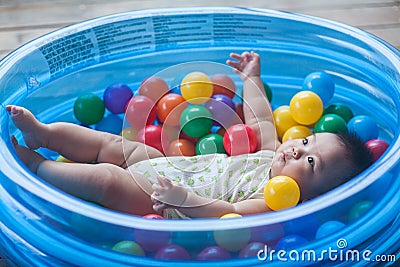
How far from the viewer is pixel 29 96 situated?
1363 millimetres

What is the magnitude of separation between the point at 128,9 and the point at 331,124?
3.41 feet

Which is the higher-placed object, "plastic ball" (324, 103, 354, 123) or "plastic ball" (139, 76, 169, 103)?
"plastic ball" (139, 76, 169, 103)

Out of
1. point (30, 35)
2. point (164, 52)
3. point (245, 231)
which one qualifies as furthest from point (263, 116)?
point (30, 35)

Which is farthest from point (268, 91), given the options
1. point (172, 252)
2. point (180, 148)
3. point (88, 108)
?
point (172, 252)

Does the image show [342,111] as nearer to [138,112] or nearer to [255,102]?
[255,102]

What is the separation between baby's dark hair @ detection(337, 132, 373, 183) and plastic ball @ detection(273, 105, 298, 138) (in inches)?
9.9

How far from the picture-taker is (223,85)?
57.9 inches

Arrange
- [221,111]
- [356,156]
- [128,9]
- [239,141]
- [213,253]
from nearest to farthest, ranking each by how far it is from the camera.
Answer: [213,253] → [356,156] → [239,141] → [221,111] → [128,9]

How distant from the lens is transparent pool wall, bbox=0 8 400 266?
3.09 ft

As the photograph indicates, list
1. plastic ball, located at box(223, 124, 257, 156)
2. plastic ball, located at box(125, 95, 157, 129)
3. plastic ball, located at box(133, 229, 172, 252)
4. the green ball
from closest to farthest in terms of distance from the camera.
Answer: plastic ball, located at box(133, 229, 172, 252)
plastic ball, located at box(223, 124, 257, 156)
plastic ball, located at box(125, 95, 157, 129)
the green ball

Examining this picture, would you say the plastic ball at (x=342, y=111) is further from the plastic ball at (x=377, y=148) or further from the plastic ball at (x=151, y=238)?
the plastic ball at (x=151, y=238)

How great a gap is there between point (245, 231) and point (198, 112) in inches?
18.3

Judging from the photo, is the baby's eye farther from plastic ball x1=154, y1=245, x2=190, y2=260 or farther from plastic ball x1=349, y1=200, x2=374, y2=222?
plastic ball x1=154, y1=245, x2=190, y2=260

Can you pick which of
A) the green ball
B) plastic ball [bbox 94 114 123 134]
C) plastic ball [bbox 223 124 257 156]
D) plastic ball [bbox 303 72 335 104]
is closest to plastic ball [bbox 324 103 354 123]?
plastic ball [bbox 303 72 335 104]
